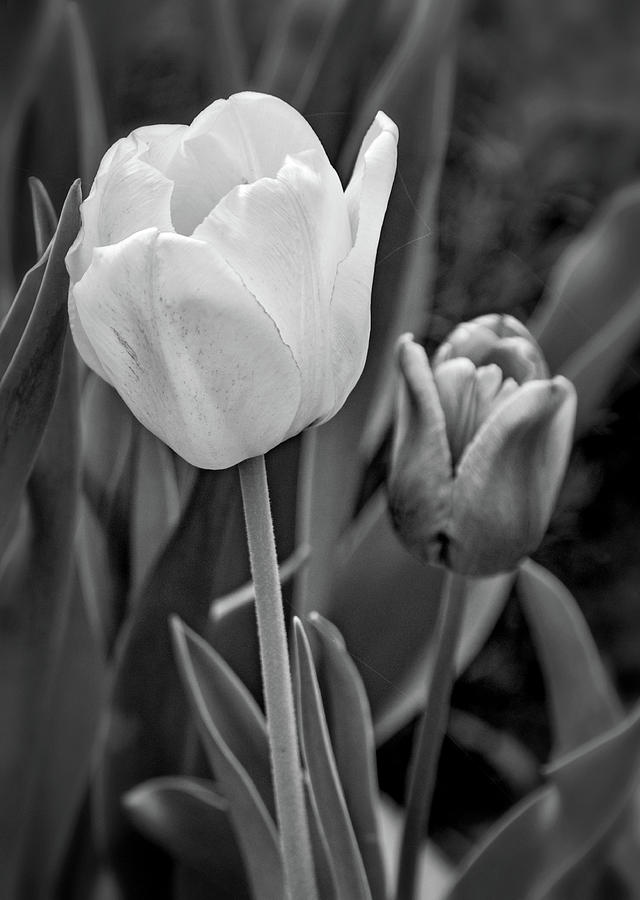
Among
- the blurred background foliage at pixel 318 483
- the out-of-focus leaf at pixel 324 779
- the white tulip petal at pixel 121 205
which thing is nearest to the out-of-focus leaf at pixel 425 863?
the blurred background foliage at pixel 318 483

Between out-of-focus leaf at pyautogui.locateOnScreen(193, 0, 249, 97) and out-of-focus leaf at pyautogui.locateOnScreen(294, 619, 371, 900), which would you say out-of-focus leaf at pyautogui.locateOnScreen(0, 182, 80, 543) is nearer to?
out-of-focus leaf at pyautogui.locateOnScreen(294, 619, 371, 900)

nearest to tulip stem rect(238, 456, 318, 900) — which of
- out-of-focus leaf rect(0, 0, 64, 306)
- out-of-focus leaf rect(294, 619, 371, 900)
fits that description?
out-of-focus leaf rect(294, 619, 371, 900)

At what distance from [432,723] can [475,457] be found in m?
0.06

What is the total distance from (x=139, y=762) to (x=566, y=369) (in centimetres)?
16

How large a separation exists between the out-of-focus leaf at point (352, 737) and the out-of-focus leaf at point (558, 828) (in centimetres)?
4

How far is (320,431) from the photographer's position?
0.27 meters

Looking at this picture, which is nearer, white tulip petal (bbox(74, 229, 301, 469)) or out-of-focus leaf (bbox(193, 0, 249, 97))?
white tulip petal (bbox(74, 229, 301, 469))

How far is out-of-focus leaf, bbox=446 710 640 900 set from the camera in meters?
0.26

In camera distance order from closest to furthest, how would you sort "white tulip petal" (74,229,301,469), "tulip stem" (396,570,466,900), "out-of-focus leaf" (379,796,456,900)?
"white tulip petal" (74,229,301,469) → "tulip stem" (396,570,466,900) → "out-of-focus leaf" (379,796,456,900)

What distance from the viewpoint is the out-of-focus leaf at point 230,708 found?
0.71ft

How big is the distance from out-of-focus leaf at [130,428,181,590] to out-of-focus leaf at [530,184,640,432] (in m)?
0.11

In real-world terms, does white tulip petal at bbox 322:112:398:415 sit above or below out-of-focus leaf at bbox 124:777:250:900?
above

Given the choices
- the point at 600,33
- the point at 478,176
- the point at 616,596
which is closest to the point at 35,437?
the point at 478,176

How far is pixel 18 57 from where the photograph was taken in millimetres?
407
